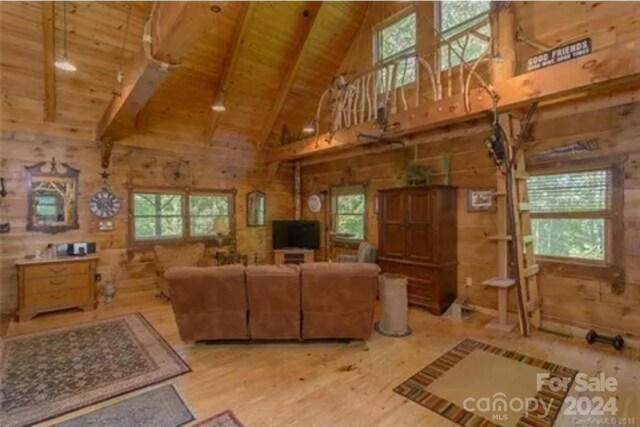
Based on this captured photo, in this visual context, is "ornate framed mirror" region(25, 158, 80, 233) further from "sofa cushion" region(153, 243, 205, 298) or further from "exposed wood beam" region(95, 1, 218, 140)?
"exposed wood beam" region(95, 1, 218, 140)

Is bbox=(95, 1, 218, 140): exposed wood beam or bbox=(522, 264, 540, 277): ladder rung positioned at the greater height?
bbox=(95, 1, 218, 140): exposed wood beam

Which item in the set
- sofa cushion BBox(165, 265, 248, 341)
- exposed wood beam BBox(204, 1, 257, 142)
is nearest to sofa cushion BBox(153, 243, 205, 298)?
sofa cushion BBox(165, 265, 248, 341)

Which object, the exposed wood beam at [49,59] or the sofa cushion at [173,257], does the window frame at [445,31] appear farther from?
the sofa cushion at [173,257]

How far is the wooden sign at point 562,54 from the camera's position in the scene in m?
2.83

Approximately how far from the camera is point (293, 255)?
21.8 ft

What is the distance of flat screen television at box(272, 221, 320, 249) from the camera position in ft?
22.3

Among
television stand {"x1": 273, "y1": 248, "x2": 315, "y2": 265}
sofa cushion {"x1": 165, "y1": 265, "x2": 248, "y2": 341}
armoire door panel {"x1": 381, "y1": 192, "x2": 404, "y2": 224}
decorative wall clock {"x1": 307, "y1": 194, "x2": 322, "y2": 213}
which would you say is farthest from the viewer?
decorative wall clock {"x1": 307, "y1": 194, "x2": 322, "y2": 213}

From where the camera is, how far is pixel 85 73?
15.0ft

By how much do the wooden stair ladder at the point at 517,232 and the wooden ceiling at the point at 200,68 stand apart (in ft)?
11.3

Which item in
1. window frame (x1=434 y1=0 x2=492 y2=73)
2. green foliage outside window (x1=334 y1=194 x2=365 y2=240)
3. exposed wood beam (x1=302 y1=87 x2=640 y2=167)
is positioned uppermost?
window frame (x1=434 y1=0 x2=492 y2=73)

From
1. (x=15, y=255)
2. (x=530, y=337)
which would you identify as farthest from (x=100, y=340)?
(x=530, y=337)

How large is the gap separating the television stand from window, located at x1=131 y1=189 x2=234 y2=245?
111 centimetres

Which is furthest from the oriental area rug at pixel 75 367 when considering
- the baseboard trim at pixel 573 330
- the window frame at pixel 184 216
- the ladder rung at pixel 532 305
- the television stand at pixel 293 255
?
the baseboard trim at pixel 573 330

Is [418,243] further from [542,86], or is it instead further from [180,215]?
[180,215]
